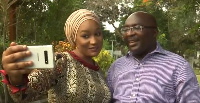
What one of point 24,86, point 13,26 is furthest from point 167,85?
point 13,26

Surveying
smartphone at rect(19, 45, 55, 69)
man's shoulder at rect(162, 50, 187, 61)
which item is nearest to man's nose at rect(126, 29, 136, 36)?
man's shoulder at rect(162, 50, 187, 61)

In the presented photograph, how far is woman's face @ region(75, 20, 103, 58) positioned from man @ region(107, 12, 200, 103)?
44cm

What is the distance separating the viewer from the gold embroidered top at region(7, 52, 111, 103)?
1.84 m

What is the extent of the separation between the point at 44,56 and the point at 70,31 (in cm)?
67

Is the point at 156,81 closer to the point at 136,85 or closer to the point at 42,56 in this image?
the point at 136,85

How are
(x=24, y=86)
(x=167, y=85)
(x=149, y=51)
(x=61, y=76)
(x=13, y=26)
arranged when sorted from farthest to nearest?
(x=13, y=26) < (x=149, y=51) < (x=167, y=85) < (x=61, y=76) < (x=24, y=86)

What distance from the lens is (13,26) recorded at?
7.08m

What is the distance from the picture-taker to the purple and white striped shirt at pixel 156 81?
2.39m

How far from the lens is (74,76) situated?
2.13 metres

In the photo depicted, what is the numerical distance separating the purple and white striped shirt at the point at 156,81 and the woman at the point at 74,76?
0.94 feet

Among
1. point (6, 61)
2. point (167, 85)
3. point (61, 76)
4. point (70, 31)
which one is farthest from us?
point (167, 85)

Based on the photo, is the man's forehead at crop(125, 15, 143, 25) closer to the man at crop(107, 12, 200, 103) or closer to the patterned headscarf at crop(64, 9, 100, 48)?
the man at crop(107, 12, 200, 103)

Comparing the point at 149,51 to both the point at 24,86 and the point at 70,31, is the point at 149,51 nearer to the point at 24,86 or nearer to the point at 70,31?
the point at 70,31

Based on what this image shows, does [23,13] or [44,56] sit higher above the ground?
[23,13]
